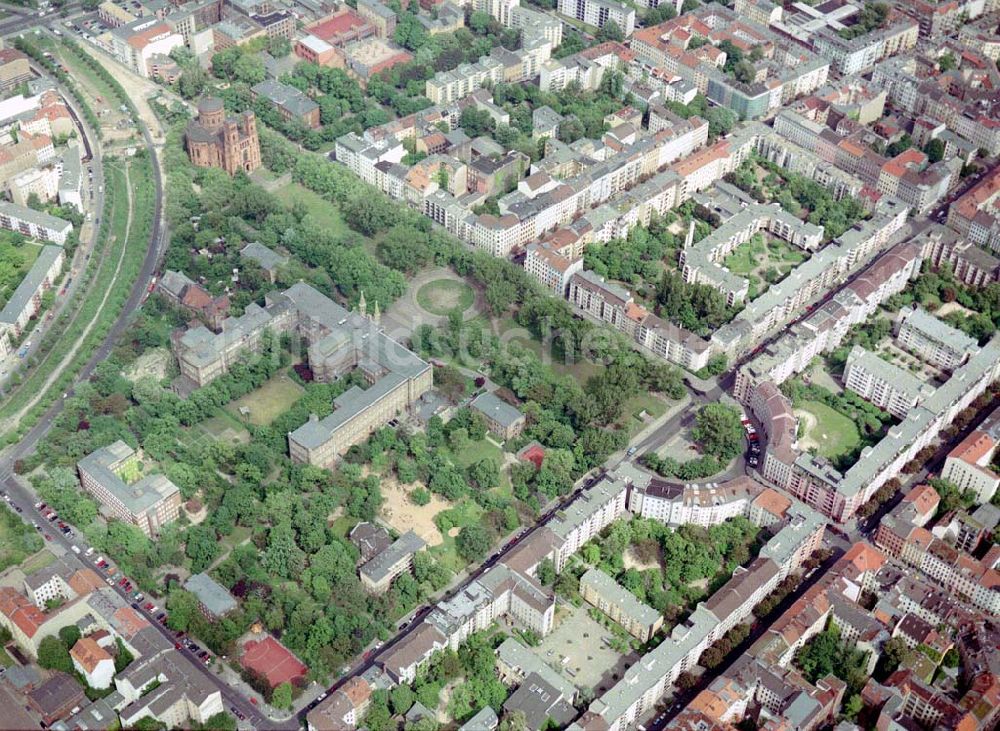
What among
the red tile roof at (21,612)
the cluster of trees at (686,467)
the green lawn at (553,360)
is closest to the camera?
the red tile roof at (21,612)

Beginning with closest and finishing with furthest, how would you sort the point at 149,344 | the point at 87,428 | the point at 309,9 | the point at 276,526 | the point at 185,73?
the point at 276,526 → the point at 87,428 → the point at 149,344 → the point at 185,73 → the point at 309,9

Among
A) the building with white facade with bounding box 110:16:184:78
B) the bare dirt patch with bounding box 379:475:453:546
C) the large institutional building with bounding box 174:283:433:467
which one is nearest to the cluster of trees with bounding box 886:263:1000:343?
the large institutional building with bounding box 174:283:433:467

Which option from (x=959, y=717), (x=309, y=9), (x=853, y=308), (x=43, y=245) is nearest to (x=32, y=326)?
(x=43, y=245)

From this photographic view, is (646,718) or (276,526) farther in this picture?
(276,526)

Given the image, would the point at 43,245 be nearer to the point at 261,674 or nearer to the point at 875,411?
the point at 261,674

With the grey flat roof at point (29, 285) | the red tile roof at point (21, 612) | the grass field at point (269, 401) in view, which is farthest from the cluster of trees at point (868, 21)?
the red tile roof at point (21, 612)

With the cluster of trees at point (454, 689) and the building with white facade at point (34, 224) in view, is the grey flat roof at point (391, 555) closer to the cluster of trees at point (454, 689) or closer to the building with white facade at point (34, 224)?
the cluster of trees at point (454, 689)

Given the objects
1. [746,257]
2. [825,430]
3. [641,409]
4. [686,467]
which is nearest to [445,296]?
[641,409]

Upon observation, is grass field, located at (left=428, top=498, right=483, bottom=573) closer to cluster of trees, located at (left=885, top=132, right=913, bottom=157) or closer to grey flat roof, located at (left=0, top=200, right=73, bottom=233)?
grey flat roof, located at (left=0, top=200, right=73, bottom=233)
